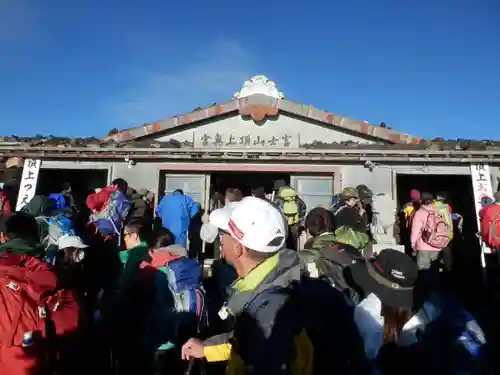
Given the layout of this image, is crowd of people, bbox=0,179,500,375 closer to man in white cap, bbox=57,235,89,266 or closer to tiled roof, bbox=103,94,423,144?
man in white cap, bbox=57,235,89,266

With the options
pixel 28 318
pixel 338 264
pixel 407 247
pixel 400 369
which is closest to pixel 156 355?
pixel 28 318

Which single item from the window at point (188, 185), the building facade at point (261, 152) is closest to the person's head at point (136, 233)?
the building facade at point (261, 152)

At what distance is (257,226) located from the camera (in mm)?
2189

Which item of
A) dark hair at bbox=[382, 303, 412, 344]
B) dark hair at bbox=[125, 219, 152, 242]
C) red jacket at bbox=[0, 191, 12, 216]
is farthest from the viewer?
red jacket at bbox=[0, 191, 12, 216]

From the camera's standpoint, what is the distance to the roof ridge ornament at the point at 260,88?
1031 cm

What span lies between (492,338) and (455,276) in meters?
2.66

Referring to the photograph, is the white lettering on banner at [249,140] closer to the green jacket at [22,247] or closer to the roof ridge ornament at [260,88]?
the roof ridge ornament at [260,88]

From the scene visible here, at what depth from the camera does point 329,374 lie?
5.91ft

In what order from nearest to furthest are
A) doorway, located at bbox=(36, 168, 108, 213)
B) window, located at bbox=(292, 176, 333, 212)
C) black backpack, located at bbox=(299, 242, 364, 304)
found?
1. black backpack, located at bbox=(299, 242, 364, 304)
2. window, located at bbox=(292, 176, 333, 212)
3. doorway, located at bbox=(36, 168, 108, 213)

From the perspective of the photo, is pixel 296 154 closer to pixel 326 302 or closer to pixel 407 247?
pixel 407 247

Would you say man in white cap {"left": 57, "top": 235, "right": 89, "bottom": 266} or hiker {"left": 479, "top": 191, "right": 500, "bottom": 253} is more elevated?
hiker {"left": 479, "top": 191, "right": 500, "bottom": 253}

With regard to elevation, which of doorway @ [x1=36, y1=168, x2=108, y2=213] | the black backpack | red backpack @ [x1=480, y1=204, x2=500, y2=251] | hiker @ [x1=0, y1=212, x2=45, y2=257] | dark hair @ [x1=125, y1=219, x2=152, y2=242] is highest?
doorway @ [x1=36, y1=168, x2=108, y2=213]

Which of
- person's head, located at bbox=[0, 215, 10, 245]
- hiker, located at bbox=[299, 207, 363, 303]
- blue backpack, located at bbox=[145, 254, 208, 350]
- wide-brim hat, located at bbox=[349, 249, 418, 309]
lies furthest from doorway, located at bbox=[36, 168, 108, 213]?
wide-brim hat, located at bbox=[349, 249, 418, 309]

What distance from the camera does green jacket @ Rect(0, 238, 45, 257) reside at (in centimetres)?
287
